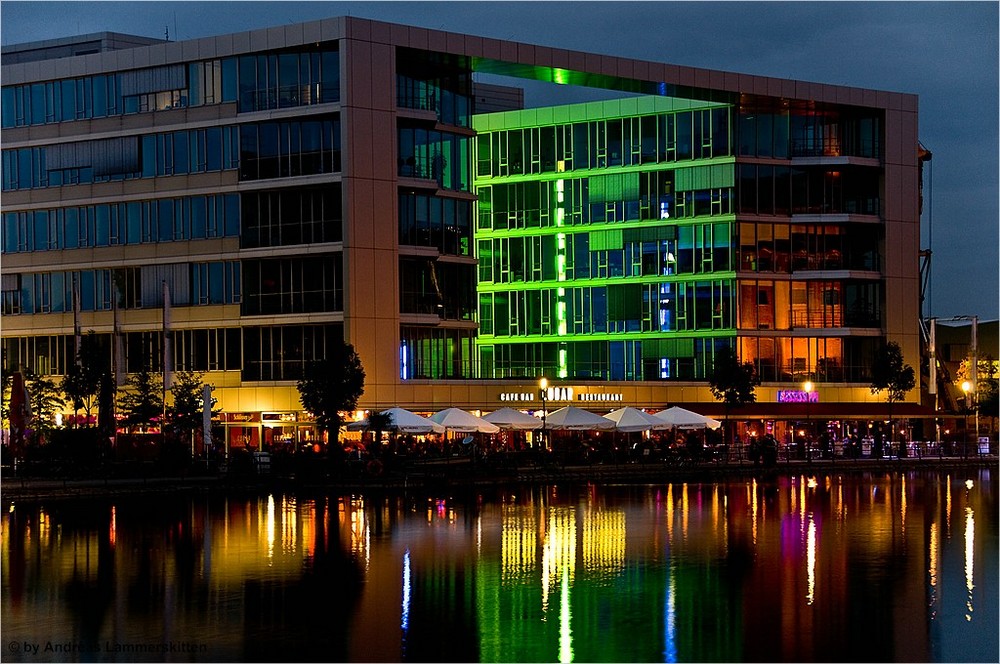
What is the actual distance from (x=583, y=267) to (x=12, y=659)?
8309cm

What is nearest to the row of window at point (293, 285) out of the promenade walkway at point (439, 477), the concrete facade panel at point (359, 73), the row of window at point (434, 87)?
the concrete facade panel at point (359, 73)

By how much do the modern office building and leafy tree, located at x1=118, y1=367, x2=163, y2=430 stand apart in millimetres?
1993

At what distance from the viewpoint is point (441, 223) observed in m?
90.1

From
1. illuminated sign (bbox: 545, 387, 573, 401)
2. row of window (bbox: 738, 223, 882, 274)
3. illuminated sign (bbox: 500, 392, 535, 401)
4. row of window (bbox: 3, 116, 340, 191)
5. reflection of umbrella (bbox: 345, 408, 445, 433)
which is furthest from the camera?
row of window (bbox: 738, 223, 882, 274)

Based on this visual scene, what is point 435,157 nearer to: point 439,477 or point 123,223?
point 123,223

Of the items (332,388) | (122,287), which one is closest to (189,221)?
(122,287)

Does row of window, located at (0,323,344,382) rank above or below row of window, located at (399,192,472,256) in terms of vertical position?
below

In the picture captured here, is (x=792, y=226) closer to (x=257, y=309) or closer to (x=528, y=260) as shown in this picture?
(x=528, y=260)

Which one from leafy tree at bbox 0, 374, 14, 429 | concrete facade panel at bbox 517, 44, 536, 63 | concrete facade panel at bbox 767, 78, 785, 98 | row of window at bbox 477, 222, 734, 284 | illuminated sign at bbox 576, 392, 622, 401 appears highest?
concrete facade panel at bbox 517, 44, 536, 63

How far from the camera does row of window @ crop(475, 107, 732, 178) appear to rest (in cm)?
10431

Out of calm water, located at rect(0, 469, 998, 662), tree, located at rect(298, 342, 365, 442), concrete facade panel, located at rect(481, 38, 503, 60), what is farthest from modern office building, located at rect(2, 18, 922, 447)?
calm water, located at rect(0, 469, 998, 662)

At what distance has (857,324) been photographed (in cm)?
10669

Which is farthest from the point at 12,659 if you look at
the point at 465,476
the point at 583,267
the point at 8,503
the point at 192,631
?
the point at 583,267

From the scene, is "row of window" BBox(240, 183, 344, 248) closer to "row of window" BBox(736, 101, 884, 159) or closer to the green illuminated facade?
the green illuminated facade
